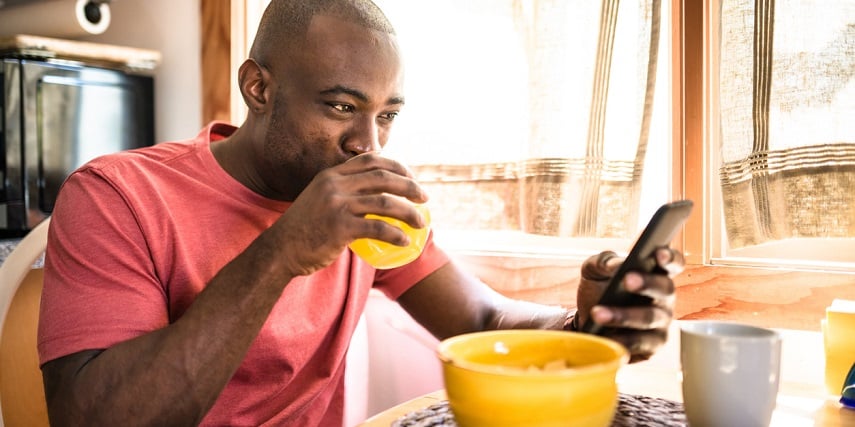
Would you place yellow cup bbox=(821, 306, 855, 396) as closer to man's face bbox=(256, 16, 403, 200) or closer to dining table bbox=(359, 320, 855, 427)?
dining table bbox=(359, 320, 855, 427)

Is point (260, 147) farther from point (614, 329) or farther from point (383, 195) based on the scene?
point (614, 329)

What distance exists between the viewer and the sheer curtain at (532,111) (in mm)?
1548

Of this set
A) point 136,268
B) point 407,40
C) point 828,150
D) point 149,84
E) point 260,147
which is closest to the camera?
point 136,268

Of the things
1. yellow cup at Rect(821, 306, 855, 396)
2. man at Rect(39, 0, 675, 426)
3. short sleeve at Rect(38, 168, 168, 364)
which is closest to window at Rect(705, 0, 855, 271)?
yellow cup at Rect(821, 306, 855, 396)

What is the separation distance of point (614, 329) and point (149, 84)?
1748mm

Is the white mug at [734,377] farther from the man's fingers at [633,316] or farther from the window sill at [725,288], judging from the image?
the window sill at [725,288]

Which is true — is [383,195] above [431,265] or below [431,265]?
above

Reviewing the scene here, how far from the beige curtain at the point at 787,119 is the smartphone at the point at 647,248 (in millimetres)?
702

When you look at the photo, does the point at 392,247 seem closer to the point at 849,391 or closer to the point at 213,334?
the point at 213,334

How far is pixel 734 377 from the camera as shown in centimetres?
74

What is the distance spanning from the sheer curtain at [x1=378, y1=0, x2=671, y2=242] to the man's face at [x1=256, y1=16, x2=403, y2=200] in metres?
0.53

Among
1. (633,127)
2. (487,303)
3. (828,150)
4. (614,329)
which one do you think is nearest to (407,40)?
(633,127)

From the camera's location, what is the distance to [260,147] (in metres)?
1.24

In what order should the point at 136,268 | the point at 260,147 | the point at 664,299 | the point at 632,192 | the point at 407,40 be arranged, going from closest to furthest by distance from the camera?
A: the point at 664,299 → the point at 136,268 → the point at 260,147 → the point at 632,192 → the point at 407,40
